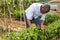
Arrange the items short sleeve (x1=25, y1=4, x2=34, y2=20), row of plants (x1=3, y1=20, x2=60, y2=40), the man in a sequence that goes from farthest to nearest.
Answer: short sleeve (x1=25, y1=4, x2=34, y2=20) → the man → row of plants (x1=3, y1=20, x2=60, y2=40)

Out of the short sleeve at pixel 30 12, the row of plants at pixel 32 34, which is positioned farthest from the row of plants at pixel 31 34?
the short sleeve at pixel 30 12

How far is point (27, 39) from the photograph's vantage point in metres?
5.84

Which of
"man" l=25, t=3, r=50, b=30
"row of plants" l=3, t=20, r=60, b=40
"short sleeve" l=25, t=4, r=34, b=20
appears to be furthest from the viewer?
"short sleeve" l=25, t=4, r=34, b=20

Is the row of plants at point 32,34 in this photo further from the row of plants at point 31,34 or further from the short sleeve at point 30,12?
the short sleeve at point 30,12

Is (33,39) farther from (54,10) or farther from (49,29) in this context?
(54,10)

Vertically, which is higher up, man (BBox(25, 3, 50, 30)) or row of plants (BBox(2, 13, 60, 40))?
man (BBox(25, 3, 50, 30))

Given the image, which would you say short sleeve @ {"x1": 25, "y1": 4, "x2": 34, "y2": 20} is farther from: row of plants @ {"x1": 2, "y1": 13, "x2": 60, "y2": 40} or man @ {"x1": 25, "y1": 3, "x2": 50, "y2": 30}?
row of plants @ {"x1": 2, "y1": 13, "x2": 60, "y2": 40}

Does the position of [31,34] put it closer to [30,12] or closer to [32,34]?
[32,34]

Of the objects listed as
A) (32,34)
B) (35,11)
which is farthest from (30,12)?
(32,34)

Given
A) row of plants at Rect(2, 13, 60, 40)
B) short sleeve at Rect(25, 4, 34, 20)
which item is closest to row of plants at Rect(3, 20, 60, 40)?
row of plants at Rect(2, 13, 60, 40)

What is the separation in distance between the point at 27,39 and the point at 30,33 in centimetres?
16

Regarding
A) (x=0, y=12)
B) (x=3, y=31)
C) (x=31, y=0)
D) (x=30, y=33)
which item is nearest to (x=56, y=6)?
(x=31, y=0)

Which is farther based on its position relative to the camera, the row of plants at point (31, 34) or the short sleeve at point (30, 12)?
the short sleeve at point (30, 12)

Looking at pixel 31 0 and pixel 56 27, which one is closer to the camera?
pixel 56 27
